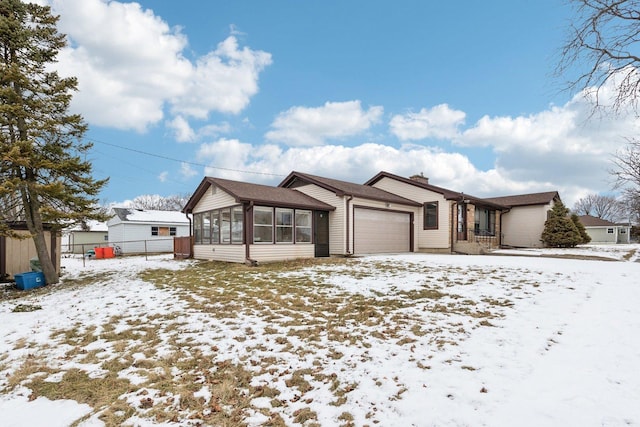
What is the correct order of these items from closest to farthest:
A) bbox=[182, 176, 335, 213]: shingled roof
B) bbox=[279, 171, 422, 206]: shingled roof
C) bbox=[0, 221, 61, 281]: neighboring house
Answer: bbox=[0, 221, 61, 281]: neighboring house, bbox=[182, 176, 335, 213]: shingled roof, bbox=[279, 171, 422, 206]: shingled roof

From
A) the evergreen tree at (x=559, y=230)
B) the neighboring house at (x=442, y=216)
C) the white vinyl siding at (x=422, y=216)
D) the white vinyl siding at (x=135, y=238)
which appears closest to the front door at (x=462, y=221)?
the neighboring house at (x=442, y=216)

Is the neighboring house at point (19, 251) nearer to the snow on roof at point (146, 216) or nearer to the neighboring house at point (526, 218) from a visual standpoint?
the snow on roof at point (146, 216)

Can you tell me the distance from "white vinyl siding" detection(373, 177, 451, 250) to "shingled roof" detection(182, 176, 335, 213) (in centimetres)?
603

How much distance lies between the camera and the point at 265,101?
18.6m

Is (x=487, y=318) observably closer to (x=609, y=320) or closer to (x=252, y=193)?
(x=609, y=320)

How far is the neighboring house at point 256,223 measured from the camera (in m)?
14.1

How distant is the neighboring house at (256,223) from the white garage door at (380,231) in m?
1.68

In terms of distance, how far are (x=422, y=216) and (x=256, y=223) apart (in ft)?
34.7

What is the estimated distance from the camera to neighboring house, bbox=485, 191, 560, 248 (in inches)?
973

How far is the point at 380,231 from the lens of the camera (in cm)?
1811

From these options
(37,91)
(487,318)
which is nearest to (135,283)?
(37,91)

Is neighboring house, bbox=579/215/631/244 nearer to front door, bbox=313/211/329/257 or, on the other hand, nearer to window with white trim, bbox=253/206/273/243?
front door, bbox=313/211/329/257

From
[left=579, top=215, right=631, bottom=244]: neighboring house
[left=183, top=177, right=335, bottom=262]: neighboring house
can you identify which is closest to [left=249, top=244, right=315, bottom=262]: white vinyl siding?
[left=183, top=177, right=335, bottom=262]: neighboring house

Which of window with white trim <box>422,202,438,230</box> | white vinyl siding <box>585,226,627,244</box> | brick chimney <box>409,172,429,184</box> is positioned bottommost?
white vinyl siding <box>585,226,627,244</box>
